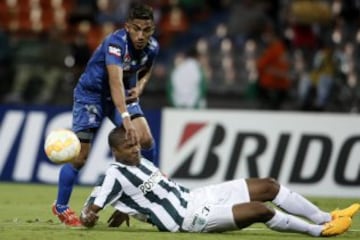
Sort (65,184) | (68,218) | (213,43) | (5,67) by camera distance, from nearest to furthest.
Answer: (68,218)
(65,184)
(5,67)
(213,43)

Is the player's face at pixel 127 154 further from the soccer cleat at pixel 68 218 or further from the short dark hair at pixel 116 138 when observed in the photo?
the soccer cleat at pixel 68 218

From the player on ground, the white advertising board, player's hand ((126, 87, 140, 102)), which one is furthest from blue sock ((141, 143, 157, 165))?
the white advertising board

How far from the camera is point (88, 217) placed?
988 centimetres

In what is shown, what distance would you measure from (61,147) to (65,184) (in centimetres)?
82

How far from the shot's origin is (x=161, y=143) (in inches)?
697

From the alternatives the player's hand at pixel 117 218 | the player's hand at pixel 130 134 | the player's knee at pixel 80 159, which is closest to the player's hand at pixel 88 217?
the player's hand at pixel 117 218

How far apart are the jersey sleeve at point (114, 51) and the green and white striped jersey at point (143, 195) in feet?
5.03

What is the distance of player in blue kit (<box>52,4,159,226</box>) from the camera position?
11.1m

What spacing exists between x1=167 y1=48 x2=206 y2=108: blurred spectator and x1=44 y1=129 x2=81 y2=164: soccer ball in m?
9.70

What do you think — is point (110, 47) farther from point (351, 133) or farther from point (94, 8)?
point (94, 8)

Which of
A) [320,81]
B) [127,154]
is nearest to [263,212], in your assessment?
[127,154]

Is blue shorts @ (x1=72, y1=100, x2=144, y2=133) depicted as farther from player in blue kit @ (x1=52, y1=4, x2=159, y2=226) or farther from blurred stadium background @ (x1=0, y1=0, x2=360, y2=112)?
blurred stadium background @ (x1=0, y1=0, x2=360, y2=112)

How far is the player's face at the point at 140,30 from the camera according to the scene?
1113cm

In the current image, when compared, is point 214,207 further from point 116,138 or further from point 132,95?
point 132,95
